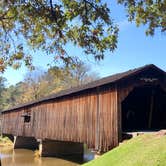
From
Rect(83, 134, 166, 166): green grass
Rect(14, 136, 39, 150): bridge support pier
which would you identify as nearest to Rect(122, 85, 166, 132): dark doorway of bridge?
Rect(83, 134, 166, 166): green grass

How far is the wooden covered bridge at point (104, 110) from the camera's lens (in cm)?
1781

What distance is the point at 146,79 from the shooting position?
61.3 feet

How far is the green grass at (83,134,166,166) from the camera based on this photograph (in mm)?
10977

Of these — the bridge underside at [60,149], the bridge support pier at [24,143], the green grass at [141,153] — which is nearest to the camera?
the green grass at [141,153]

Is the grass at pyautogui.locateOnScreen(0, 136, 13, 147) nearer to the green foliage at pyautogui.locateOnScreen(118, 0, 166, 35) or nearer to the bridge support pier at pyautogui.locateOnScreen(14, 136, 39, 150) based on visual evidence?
the bridge support pier at pyautogui.locateOnScreen(14, 136, 39, 150)

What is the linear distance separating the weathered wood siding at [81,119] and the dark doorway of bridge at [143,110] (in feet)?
11.2

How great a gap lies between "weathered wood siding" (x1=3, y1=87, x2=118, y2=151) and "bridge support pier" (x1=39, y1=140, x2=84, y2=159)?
0.96 meters

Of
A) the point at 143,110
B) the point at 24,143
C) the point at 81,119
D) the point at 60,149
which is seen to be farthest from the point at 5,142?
the point at 143,110

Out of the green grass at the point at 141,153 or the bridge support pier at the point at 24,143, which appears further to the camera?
the bridge support pier at the point at 24,143

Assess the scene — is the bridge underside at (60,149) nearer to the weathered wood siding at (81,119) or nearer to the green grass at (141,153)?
the weathered wood siding at (81,119)

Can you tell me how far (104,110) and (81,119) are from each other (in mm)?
2878

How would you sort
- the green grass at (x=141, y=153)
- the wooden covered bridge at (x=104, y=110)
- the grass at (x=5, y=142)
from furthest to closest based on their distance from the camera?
the grass at (x=5, y=142) → the wooden covered bridge at (x=104, y=110) → the green grass at (x=141, y=153)

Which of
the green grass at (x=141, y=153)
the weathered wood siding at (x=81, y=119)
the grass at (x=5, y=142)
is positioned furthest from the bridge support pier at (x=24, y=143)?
the green grass at (x=141, y=153)

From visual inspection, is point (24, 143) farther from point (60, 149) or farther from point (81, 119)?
point (81, 119)
